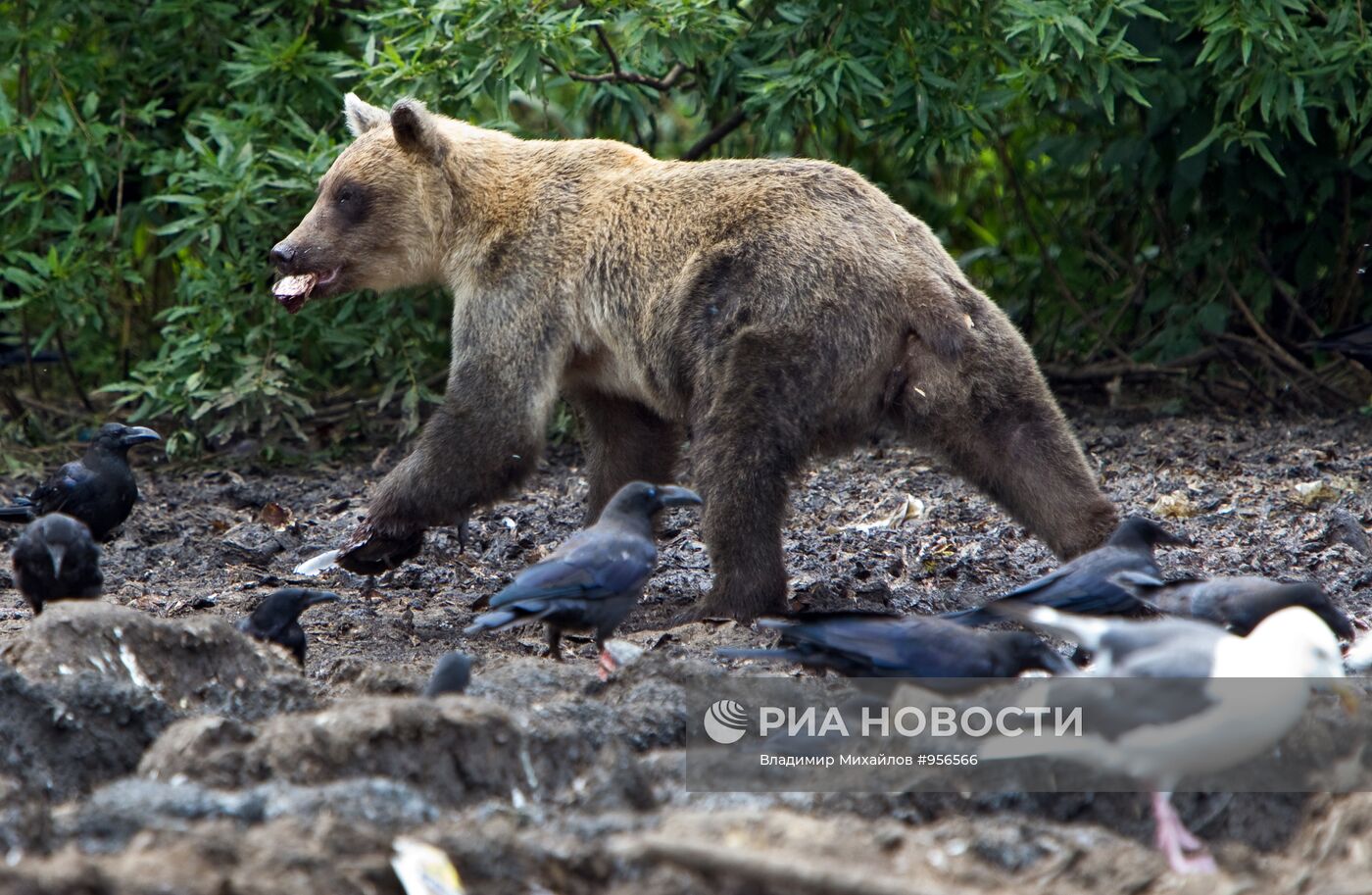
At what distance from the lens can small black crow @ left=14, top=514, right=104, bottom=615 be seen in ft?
17.3

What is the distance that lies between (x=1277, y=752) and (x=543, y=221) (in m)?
3.71

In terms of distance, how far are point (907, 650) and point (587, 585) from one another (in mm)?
1192

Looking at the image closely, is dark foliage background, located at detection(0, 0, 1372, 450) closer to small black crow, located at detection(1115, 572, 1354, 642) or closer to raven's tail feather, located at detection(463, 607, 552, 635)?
→ small black crow, located at detection(1115, 572, 1354, 642)

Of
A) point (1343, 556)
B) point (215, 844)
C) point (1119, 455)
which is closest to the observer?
point (215, 844)

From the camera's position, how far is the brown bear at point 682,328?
572 cm

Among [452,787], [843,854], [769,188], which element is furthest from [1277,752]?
[769,188]

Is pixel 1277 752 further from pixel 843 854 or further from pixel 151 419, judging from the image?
pixel 151 419

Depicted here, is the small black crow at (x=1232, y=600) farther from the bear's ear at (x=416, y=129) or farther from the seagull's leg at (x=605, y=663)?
the bear's ear at (x=416, y=129)

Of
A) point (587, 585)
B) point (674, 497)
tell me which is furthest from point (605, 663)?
point (674, 497)

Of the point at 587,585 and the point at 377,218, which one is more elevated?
the point at 377,218

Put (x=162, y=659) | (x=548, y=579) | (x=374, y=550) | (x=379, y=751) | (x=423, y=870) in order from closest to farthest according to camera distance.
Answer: (x=423, y=870) → (x=379, y=751) → (x=162, y=659) → (x=548, y=579) → (x=374, y=550)

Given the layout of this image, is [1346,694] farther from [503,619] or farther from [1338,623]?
[503,619]

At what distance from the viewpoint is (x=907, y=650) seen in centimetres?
445

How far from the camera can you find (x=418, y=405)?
944 cm
